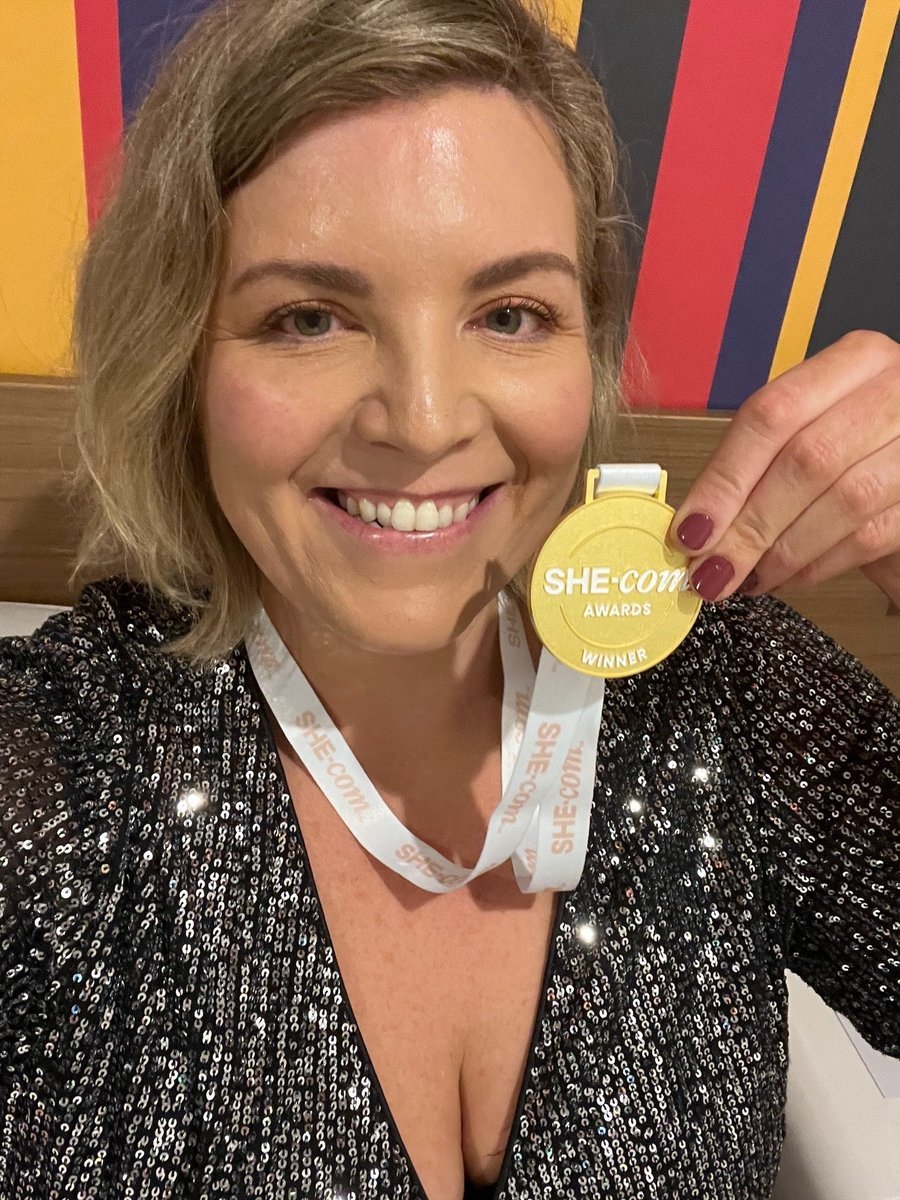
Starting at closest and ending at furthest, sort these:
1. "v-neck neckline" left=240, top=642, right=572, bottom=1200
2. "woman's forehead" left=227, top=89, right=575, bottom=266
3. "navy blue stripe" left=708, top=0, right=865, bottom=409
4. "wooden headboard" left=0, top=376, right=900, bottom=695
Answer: "woman's forehead" left=227, top=89, right=575, bottom=266 < "v-neck neckline" left=240, top=642, right=572, bottom=1200 < "navy blue stripe" left=708, top=0, right=865, bottom=409 < "wooden headboard" left=0, top=376, right=900, bottom=695

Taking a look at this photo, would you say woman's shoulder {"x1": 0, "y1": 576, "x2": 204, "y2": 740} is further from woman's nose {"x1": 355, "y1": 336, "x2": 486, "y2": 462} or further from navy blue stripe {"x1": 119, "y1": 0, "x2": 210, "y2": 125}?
navy blue stripe {"x1": 119, "y1": 0, "x2": 210, "y2": 125}

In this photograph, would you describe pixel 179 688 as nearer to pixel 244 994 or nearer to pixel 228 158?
pixel 244 994

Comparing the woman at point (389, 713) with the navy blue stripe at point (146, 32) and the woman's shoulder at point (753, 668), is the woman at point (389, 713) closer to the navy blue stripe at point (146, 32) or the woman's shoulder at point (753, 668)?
the woman's shoulder at point (753, 668)

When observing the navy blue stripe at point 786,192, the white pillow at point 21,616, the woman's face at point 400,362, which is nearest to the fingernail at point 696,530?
the woman's face at point 400,362

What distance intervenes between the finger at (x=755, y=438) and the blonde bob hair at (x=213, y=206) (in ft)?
0.88

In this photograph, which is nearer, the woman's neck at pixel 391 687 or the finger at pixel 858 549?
the finger at pixel 858 549

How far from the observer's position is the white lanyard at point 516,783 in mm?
878

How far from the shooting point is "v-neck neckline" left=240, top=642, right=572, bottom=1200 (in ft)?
2.55

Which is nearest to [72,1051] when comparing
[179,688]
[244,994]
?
[244,994]

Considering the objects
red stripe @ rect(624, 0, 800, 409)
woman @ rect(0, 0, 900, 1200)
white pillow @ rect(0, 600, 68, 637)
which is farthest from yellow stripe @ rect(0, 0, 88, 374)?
red stripe @ rect(624, 0, 800, 409)

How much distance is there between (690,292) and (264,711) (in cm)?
103

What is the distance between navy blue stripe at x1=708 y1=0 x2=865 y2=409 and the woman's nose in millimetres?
911

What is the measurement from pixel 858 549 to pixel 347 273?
0.49 meters

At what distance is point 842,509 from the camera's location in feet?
2.36
